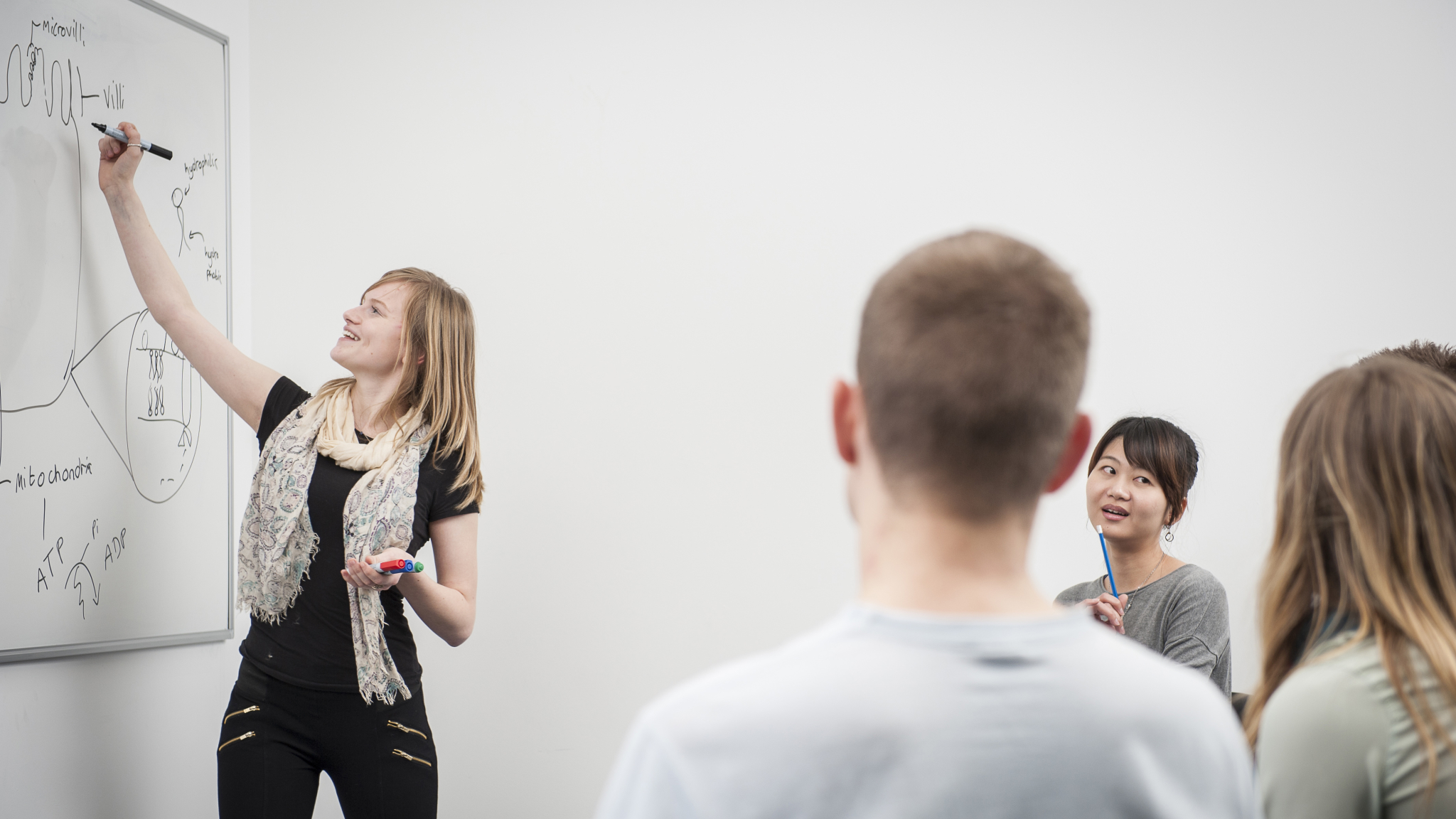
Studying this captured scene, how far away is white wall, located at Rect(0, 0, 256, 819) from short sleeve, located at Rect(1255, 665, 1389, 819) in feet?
6.24

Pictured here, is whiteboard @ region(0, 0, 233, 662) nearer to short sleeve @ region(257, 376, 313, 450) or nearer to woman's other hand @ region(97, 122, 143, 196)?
woman's other hand @ region(97, 122, 143, 196)

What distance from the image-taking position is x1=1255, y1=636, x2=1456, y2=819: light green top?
2.52 ft

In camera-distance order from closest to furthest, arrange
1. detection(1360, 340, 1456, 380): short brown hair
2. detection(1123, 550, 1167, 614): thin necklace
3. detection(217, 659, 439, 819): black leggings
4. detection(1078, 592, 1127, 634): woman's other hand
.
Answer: detection(1360, 340, 1456, 380): short brown hair < detection(217, 659, 439, 819): black leggings < detection(1078, 592, 1127, 634): woman's other hand < detection(1123, 550, 1167, 614): thin necklace

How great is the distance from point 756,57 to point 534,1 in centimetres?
58

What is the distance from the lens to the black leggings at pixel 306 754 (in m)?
1.58

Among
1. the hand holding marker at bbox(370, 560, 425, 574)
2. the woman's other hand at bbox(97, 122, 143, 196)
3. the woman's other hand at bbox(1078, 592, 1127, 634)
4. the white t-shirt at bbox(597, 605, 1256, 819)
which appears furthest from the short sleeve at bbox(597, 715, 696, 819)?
the woman's other hand at bbox(97, 122, 143, 196)

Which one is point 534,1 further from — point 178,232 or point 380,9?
point 178,232

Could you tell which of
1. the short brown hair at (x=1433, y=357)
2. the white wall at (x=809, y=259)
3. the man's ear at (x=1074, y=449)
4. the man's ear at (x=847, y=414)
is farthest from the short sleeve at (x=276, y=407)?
the short brown hair at (x=1433, y=357)

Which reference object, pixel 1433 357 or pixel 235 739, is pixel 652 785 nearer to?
pixel 235 739

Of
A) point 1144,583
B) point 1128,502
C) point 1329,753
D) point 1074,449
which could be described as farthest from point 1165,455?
point 1074,449

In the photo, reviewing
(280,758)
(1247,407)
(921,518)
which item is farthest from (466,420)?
(1247,407)

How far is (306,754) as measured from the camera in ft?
5.33

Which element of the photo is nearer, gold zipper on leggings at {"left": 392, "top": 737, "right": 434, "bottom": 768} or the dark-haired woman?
gold zipper on leggings at {"left": 392, "top": 737, "right": 434, "bottom": 768}

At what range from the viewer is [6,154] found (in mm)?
1635
